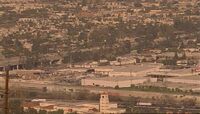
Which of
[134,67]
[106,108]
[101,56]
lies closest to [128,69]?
[134,67]

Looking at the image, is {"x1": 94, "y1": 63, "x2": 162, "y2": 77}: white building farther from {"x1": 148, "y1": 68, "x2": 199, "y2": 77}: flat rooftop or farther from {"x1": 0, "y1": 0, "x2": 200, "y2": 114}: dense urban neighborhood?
{"x1": 148, "y1": 68, "x2": 199, "y2": 77}: flat rooftop

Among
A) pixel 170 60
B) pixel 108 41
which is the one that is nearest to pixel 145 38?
pixel 108 41

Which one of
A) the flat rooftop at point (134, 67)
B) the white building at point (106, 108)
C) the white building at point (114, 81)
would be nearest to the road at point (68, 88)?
the white building at point (114, 81)

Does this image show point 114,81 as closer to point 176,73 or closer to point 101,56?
point 176,73

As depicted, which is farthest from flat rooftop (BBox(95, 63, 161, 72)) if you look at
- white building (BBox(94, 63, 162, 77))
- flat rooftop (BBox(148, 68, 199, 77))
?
flat rooftop (BBox(148, 68, 199, 77))

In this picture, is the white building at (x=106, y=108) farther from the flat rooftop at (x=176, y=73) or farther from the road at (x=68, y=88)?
the flat rooftop at (x=176, y=73)

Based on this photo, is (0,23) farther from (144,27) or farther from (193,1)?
(193,1)

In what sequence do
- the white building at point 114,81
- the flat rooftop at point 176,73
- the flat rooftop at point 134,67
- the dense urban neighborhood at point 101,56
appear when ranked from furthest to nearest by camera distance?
the flat rooftop at point 134,67
the flat rooftop at point 176,73
the white building at point 114,81
the dense urban neighborhood at point 101,56

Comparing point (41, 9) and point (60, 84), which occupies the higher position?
point (41, 9)
